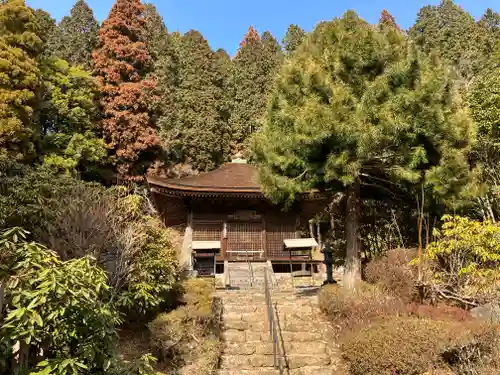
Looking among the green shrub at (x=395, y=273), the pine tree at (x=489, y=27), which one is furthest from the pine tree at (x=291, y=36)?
the green shrub at (x=395, y=273)

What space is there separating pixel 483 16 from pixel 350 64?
138 feet

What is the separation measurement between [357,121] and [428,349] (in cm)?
456

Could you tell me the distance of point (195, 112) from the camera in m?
29.0

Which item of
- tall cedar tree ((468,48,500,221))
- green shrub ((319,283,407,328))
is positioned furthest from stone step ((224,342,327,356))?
tall cedar tree ((468,48,500,221))

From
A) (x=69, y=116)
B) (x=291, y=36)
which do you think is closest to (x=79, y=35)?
(x=69, y=116)

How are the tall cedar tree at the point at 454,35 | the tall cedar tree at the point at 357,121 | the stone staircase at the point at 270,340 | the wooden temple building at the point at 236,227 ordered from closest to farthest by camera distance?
the stone staircase at the point at 270,340 < the tall cedar tree at the point at 357,121 < the wooden temple building at the point at 236,227 < the tall cedar tree at the point at 454,35

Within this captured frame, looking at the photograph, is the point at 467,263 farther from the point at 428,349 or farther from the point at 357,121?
the point at 357,121

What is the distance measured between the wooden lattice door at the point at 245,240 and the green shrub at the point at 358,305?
6.69 m

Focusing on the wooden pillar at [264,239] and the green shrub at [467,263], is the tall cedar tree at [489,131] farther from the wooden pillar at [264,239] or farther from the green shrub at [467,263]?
the wooden pillar at [264,239]

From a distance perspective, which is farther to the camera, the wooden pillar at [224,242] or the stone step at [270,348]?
the wooden pillar at [224,242]

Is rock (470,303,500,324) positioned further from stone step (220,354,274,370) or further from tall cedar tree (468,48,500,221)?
tall cedar tree (468,48,500,221)

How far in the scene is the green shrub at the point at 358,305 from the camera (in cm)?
851

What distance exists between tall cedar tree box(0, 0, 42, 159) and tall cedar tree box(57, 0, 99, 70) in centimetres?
929

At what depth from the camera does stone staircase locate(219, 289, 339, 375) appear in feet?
25.4
